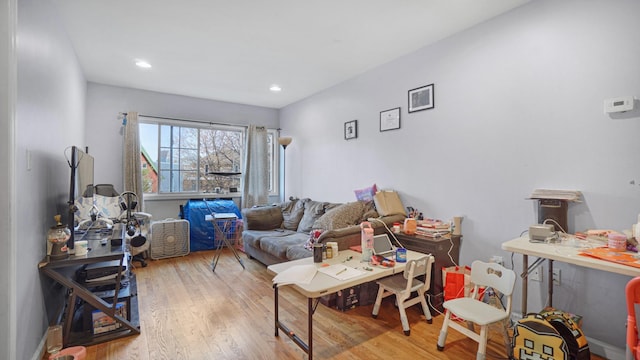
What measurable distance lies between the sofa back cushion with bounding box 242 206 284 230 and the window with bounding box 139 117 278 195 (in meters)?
1.15

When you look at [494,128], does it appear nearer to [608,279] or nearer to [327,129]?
[608,279]

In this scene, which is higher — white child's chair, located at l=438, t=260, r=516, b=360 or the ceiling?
the ceiling

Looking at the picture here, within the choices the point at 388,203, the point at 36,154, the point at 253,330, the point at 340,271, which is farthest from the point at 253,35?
the point at 253,330

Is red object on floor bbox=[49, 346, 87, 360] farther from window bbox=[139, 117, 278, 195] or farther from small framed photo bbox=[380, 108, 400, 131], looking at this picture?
small framed photo bbox=[380, 108, 400, 131]

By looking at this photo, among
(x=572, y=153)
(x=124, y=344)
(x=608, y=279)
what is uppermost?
(x=572, y=153)

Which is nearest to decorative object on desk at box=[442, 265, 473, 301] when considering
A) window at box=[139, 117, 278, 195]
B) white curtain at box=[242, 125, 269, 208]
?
white curtain at box=[242, 125, 269, 208]

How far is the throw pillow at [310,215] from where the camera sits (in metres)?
4.14

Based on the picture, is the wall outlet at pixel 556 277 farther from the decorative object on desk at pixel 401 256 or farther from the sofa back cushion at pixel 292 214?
the sofa back cushion at pixel 292 214

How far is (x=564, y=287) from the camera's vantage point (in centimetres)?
225

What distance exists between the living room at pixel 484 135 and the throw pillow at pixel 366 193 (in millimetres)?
139

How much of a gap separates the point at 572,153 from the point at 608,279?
0.91 meters

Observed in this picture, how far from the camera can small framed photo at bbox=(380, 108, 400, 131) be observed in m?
3.49

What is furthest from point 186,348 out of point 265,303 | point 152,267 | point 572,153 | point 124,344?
point 572,153

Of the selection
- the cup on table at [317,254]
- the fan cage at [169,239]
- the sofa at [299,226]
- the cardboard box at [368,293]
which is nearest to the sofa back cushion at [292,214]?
the sofa at [299,226]
